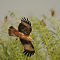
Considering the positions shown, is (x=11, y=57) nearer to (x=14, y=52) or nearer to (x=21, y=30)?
(x=14, y=52)

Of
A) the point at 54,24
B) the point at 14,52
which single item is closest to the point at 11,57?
the point at 14,52

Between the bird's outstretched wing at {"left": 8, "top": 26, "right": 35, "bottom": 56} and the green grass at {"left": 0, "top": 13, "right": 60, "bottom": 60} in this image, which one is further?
the green grass at {"left": 0, "top": 13, "right": 60, "bottom": 60}

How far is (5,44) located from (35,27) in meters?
0.10

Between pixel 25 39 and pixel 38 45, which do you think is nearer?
pixel 25 39

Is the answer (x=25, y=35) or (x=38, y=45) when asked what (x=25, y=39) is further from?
(x=38, y=45)

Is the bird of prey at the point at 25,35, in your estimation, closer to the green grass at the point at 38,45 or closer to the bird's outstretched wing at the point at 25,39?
the bird's outstretched wing at the point at 25,39

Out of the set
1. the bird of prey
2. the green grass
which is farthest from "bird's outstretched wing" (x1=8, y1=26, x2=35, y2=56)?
the green grass

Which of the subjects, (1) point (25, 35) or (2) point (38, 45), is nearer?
(1) point (25, 35)

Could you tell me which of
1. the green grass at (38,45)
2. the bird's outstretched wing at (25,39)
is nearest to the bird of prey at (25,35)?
the bird's outstretched wing at (25,39)

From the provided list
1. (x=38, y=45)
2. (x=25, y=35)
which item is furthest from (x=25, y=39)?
(x=38, y=45)

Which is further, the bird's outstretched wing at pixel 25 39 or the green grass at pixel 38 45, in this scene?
the green grass at pixel 38 45

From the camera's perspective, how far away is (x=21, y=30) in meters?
0.15

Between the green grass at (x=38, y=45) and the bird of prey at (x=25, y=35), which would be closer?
the bird of prey at (x=25, y=35)

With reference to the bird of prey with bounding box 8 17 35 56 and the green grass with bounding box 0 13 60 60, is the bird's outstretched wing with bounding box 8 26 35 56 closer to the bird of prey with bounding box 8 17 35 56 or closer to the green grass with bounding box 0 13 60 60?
the bird of prey with bounding box 8 17 35 56
